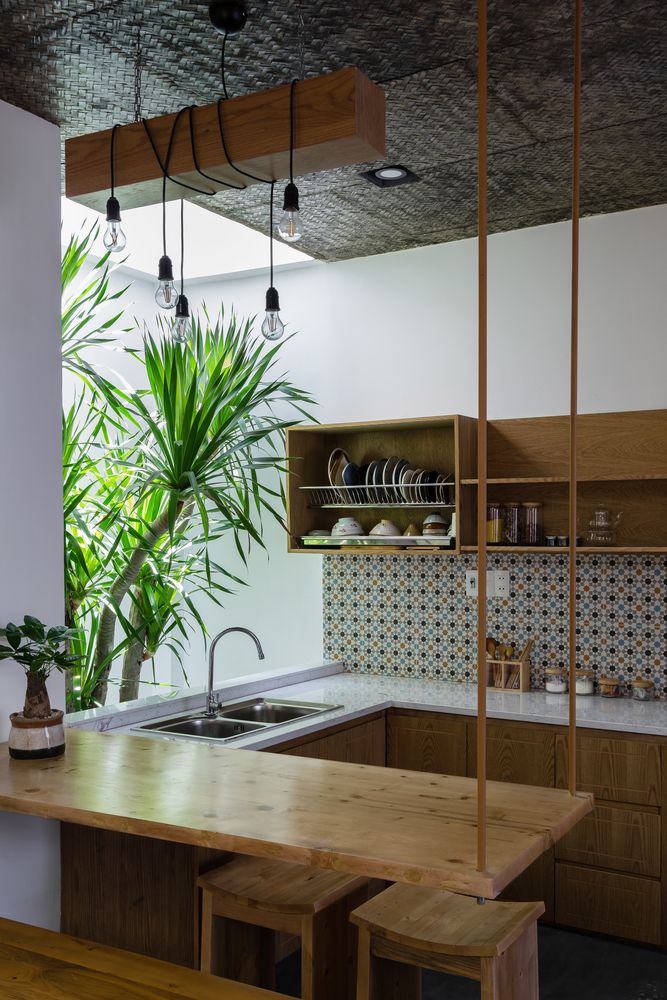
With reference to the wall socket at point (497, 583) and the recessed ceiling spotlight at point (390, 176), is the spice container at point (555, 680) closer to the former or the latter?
the wall socket at point (497, 583)

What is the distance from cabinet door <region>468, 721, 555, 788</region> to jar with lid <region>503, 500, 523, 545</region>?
87 cm

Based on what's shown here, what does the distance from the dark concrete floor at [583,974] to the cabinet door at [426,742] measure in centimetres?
77

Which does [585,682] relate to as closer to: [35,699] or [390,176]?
[390,176]

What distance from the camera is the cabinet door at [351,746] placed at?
148 inches

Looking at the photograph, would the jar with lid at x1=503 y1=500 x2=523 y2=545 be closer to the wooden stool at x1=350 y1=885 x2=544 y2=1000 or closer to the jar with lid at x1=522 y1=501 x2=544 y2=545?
the jar with lid at x1=522 y1=501 x2=544 y2=545

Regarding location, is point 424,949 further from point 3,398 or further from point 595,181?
point 595,181

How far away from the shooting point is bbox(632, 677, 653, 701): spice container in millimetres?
4219

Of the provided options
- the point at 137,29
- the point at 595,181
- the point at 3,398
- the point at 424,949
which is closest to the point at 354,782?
the point at 424,949

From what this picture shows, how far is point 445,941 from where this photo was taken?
2234mm

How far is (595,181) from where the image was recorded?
4.03m

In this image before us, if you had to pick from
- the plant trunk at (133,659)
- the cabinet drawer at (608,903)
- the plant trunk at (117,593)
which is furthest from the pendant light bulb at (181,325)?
the cabinet drawer at (608,903)

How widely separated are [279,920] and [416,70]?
8.16ft

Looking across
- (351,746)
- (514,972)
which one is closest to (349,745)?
(351,746)

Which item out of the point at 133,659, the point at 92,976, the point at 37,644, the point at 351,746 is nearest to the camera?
the point at 92,976
